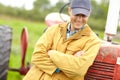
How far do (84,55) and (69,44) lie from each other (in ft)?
0.74

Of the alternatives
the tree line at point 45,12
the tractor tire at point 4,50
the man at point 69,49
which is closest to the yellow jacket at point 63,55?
the man at point 69,49

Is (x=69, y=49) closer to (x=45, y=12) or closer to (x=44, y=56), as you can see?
(x=44, y=56)

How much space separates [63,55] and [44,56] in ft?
0.75

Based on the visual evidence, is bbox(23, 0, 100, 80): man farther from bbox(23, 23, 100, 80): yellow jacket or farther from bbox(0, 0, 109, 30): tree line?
bbox(0, 0, 109, 30): tree line

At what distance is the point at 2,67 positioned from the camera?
5742 mm

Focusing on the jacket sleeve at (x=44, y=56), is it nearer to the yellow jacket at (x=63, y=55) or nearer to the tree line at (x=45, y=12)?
the yellow jacket at (x=63, y=55)

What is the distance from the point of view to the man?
4668mm

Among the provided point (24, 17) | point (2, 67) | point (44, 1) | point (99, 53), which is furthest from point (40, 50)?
point (44, 1)

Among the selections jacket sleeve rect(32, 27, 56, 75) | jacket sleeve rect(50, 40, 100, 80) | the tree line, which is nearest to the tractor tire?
jacket sleeve rect(32, 27, 56, 75)

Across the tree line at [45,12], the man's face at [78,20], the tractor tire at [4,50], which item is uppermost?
the man's face at [78,20]

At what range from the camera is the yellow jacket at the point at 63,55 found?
4.66 metres

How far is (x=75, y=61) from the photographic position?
15.3 feet

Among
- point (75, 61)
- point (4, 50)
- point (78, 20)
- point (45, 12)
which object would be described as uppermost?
point (78, 20)

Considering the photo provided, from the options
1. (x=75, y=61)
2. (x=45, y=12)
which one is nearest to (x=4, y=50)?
(x=75, y=61)
